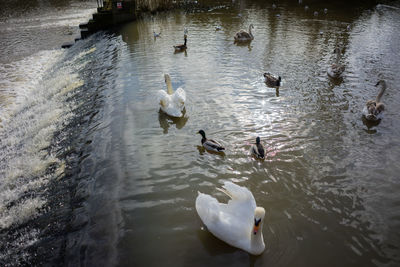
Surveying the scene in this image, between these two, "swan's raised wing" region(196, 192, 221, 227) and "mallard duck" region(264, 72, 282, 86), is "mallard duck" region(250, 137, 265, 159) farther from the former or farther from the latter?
"mallard duck" region(264, 72, 282, 86)

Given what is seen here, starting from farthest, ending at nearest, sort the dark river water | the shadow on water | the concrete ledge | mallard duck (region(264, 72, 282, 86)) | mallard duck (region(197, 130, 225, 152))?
the concrete ledge < mallard duck (region(264, 72, 282, 86)) < the shadow on water < mallard duck (region(197, 130, 225, 152)) < the dark river water

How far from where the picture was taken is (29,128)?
9.27 metres

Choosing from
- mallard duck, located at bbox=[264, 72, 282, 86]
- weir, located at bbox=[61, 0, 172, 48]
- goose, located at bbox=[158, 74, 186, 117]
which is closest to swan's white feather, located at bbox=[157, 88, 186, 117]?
goose, located at bbox=[158, 74, 186, 117]

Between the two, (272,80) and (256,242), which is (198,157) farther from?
(272,80)

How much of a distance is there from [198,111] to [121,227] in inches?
179

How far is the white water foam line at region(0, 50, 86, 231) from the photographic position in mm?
6055

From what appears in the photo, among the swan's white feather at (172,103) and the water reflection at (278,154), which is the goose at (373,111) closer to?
the water reflection at (278,154)

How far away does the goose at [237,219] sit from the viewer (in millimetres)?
4047

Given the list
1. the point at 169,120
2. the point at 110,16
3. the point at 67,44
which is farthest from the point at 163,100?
the point at 110,16

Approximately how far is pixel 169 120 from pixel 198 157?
6.96ft

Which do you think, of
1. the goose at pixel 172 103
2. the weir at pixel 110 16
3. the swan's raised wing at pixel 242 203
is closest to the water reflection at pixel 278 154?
the goose at pixel 172 103

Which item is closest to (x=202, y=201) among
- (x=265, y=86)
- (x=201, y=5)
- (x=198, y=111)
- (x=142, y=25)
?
(x=198, y=111)

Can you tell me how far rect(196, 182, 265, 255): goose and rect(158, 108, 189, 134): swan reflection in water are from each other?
360 centimetres

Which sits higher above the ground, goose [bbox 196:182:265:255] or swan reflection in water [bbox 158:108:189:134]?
swan reflection in water [bbox 158:108:189:134]
